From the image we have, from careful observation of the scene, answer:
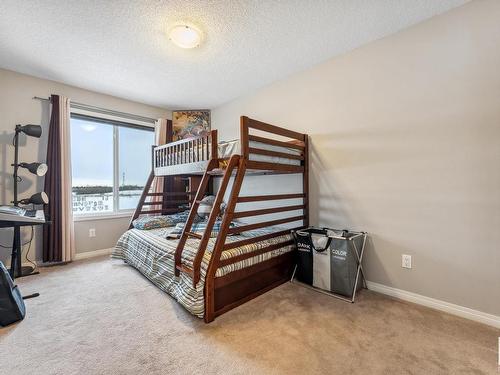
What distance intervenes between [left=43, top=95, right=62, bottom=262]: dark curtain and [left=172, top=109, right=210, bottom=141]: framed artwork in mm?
1667

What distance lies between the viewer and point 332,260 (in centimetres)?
219

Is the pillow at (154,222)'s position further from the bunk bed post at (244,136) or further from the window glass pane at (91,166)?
the bunk bed post at (244,136)

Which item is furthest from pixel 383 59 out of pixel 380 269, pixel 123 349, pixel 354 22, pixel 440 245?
pixel 123 349

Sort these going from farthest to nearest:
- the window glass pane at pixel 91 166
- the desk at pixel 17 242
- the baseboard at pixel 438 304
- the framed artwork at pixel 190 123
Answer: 1. the framed artwork at pixel 190 123
2. the window glass pane at pixel 91 166
3. the desk at pixel 17 242
4. the baseboard at pixel 438 304

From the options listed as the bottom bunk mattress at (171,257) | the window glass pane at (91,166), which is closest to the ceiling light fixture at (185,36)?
the bottom bunk mattress at (171,257)

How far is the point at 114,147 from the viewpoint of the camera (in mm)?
3781

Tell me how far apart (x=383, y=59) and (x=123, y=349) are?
3.16 meters

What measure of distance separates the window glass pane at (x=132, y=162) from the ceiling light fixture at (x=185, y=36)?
2.25 meters

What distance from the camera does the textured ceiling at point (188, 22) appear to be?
1.86m

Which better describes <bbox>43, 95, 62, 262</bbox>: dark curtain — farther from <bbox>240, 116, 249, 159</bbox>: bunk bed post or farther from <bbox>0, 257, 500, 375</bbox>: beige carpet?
<bbox>240, 116, 249, 159</bbox>: bunk bed post

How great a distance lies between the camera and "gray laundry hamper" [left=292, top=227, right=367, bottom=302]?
2.12 meters

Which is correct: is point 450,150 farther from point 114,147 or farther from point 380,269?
point 114,147

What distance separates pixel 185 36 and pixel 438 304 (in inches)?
124

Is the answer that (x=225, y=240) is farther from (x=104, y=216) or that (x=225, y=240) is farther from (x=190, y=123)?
(x=190, y=123)
